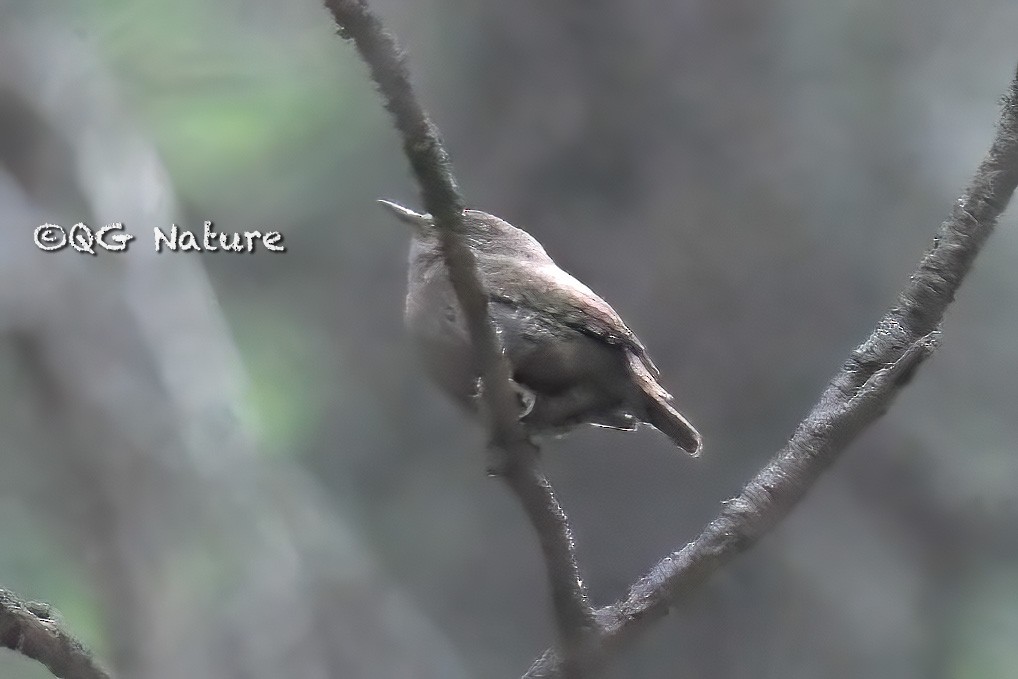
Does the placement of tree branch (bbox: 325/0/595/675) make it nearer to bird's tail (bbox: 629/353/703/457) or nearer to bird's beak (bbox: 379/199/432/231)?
bird's tail (bbox: 629/353/703/457)

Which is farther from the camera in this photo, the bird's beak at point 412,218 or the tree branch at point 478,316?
the bird's beak at point 412,218

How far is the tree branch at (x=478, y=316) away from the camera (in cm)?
77

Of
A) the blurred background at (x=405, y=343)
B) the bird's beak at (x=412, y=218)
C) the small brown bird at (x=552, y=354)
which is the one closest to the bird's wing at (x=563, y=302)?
the small brown bird at (x=552, y=354)

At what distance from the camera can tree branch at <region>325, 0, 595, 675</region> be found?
0.77 meters

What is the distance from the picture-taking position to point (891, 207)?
2078 mm

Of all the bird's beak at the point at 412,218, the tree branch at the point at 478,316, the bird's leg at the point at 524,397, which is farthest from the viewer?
the bird's beak at the point at 412,218

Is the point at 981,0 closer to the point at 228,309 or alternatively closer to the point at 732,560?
the point at 732,560

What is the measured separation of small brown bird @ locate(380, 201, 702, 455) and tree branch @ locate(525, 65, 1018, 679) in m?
0.10

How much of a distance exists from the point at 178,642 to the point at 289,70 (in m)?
1.25

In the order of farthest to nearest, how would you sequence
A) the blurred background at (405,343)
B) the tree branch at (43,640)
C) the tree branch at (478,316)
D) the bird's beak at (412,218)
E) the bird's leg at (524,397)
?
the blurred background at (405,343)
the bird's beak at (412,218)
the bird's leg at (524,397)
the tree branch at (43,640)
the tree branch at (478,316)

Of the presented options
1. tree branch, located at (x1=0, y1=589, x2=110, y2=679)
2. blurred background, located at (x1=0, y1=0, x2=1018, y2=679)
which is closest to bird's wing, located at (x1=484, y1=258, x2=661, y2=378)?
tree branch, located at (x1=0, y1=589, x2=110, y2=679)

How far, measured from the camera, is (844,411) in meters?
1.20

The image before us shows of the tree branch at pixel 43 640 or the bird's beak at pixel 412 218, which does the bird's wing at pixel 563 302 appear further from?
the tree branch at pixel 43 640

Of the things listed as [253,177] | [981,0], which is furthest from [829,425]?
[253,177]
